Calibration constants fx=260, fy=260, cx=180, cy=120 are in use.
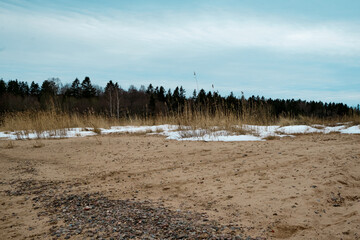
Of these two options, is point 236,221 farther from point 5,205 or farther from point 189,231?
point 5,205

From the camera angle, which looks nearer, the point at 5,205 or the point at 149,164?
the point at 5,205

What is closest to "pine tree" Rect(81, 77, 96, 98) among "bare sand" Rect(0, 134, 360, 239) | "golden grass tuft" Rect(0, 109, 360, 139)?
"golden grass tuft" Rect(0, 109, 360, 139)

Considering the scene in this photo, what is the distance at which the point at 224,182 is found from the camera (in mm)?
3549

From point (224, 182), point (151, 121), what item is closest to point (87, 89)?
point (151, 121)

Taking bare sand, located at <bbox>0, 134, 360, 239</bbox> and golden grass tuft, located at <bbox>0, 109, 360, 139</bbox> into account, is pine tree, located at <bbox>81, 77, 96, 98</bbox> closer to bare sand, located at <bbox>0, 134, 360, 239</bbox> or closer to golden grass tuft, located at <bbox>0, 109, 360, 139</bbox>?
golden grass tuft, located at <bbox>0, 109, 360, 139</bbox>

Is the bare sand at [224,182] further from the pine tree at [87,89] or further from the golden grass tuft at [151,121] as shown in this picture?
the pine tree at [87,89]

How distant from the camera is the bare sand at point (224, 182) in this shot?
2.41 meters

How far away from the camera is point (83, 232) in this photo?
2.27 meters

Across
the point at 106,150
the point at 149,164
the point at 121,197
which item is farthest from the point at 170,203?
the point at 106,150

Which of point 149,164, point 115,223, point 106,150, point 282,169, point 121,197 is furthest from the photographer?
point 106,150

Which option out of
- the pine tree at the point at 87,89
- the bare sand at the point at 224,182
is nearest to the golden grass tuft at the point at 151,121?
the bare sand at the point at 224,182

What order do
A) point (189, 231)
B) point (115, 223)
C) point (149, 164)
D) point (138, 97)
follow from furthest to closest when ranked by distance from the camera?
1. point (138, 97)
2. point (149, 164)
3. point (115, 223)
4. point (189, 231)

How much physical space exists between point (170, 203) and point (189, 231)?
787 mm

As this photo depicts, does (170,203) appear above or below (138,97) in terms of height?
below
